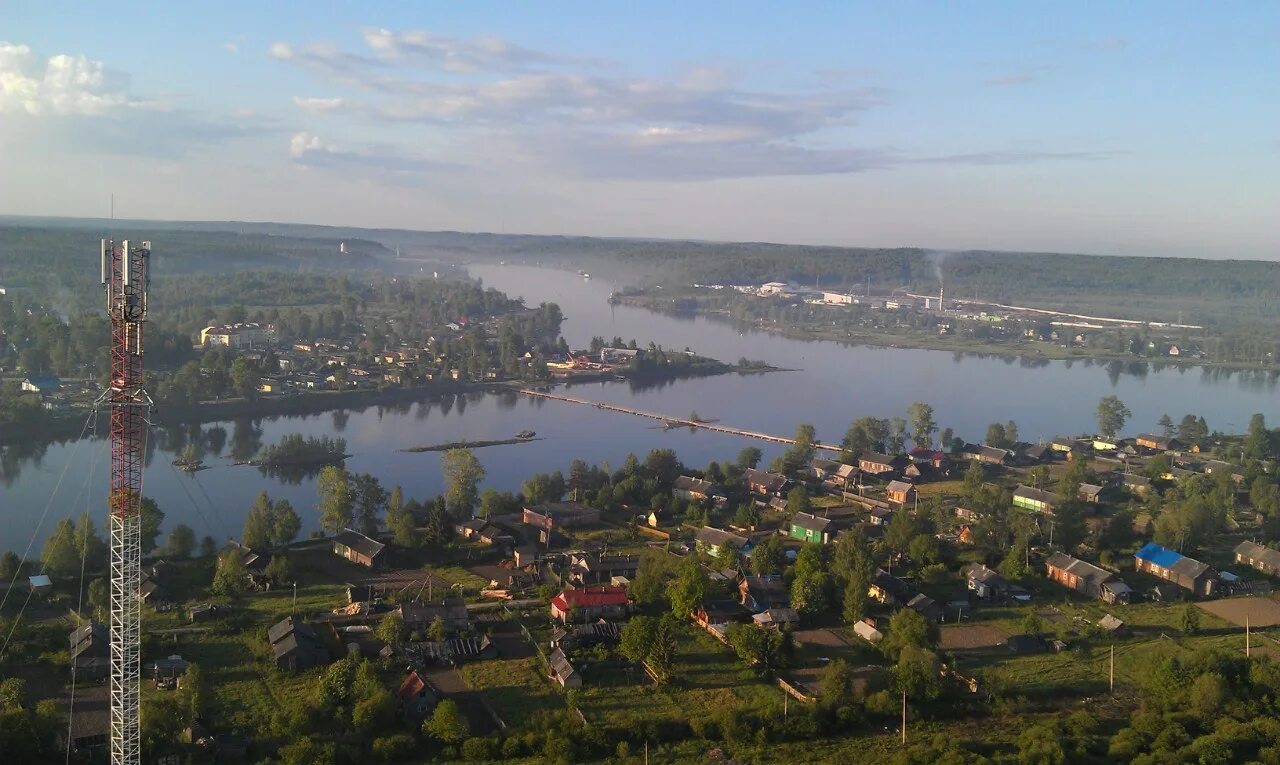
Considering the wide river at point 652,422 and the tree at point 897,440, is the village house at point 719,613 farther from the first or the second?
the tree at point 897,440

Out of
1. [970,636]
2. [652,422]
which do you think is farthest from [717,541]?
[652,422]

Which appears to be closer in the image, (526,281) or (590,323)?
(590,323)

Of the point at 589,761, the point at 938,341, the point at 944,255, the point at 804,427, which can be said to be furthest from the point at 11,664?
the point at 944,255

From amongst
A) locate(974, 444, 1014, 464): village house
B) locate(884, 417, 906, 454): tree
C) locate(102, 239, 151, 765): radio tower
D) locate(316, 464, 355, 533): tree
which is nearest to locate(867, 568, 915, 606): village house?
locate(316, 464, 355, 533): tree

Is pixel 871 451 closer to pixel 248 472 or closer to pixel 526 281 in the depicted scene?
pixel 248 472

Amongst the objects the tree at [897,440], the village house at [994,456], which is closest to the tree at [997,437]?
the village house at [994,456]

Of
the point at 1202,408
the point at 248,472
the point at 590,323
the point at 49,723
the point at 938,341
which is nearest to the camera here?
the point at 49,723
